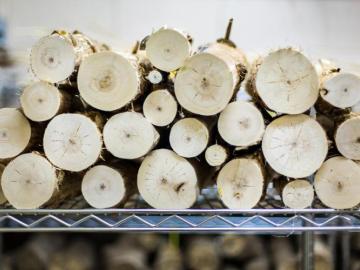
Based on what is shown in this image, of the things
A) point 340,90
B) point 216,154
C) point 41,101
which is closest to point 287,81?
point 340,90

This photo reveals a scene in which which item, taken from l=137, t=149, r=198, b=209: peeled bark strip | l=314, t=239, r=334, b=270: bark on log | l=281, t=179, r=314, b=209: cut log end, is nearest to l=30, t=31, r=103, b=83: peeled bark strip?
l=137, t=149, r=198, b=209: peeled bark strip

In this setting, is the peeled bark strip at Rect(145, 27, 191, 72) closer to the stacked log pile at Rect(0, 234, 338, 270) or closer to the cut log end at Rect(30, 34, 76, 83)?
the cut log end at Rect(30, 34, 76, 83)

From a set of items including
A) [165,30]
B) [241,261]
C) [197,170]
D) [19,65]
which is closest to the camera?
[165,30]

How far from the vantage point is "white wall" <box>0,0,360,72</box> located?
7.79 feet

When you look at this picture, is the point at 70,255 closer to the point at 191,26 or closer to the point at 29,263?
the point at 29,263

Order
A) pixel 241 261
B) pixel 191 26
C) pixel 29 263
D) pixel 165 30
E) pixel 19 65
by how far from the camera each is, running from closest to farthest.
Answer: pixel 165 30 < pixel 29 263 < pixel 241 261 < pixel 19 65 < pixel 191 26

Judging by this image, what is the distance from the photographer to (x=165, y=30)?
112 cm

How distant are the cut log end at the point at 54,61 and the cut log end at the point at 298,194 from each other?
679mm

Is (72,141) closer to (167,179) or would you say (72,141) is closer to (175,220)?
Answer: (167,179)

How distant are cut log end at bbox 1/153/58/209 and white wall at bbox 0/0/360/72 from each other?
1297 millimetres

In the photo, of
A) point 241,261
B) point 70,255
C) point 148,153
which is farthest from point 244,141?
point 70,255

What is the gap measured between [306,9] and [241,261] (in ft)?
4.55

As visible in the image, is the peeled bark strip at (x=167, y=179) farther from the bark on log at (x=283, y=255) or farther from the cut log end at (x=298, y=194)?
the bark on log at (x=283, y=255)

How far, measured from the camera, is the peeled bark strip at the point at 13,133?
120 cm
